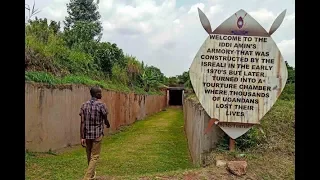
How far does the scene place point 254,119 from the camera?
238 inches

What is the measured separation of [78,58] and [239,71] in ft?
29.3

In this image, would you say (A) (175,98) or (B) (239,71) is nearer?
(B) (239,71)

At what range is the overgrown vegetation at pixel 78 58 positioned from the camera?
10.5 m

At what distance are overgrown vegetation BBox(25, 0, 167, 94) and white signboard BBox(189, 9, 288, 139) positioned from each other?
4.95 metres

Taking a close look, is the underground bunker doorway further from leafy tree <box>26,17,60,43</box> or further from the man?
the man

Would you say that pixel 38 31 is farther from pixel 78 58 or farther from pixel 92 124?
pixel 92 124

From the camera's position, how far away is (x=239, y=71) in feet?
19.4

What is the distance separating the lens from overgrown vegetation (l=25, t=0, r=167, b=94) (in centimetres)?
1050

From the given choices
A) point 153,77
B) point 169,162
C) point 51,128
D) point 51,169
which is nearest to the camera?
point 51,169

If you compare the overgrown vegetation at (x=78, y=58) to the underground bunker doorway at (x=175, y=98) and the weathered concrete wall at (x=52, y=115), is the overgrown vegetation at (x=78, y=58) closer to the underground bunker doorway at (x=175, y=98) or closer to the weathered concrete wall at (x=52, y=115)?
the weathered concrete wall at (x=52, y=115)

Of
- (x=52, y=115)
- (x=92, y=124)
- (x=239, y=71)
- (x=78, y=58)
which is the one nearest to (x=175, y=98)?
(x=78, y=58)
